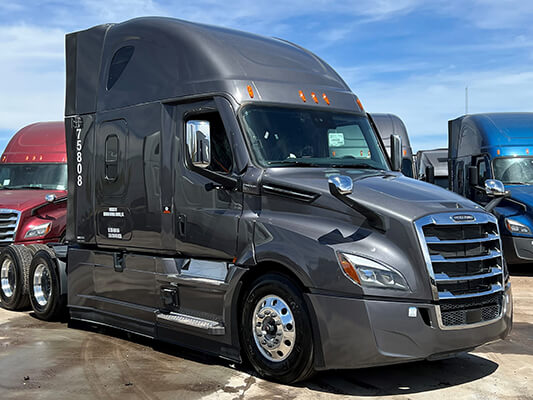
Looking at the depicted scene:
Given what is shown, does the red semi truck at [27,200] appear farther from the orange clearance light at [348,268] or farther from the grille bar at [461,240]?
the grille bar at [461,240]

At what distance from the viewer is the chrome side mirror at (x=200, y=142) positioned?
22.6 ft

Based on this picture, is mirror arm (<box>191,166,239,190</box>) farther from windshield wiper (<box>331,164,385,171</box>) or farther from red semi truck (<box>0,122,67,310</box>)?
red semi truck (<box>0,122,67,310</box>)

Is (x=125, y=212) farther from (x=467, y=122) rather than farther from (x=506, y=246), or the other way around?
(x=467, y=122)

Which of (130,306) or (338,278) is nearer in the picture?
(338,278)

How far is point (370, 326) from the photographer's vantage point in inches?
232

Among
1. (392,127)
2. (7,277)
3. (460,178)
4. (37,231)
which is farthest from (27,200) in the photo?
(392,127)

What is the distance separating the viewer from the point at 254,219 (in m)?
6.76

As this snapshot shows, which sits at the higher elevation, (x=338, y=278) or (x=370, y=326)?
(x=338, y=278)

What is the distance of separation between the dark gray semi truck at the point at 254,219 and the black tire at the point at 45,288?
0.46m

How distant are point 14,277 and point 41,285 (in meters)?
0.63

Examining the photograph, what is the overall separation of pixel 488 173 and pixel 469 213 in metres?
8.67

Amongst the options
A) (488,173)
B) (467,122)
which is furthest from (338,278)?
(467,122)

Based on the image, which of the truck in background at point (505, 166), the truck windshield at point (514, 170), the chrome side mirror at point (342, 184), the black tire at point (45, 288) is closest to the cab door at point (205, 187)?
the chrome side mirror at point (342, 184)

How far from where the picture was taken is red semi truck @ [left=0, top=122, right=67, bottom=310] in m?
10.7
